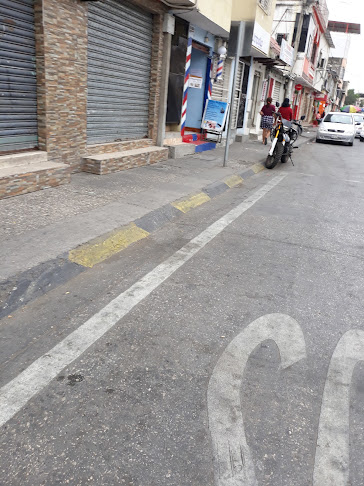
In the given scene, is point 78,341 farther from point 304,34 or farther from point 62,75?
point 304,34

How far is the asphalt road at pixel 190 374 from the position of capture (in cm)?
202

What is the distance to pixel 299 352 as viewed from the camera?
2.99 m

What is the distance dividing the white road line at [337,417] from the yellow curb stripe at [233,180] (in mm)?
5818

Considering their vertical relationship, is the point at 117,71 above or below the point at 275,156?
above

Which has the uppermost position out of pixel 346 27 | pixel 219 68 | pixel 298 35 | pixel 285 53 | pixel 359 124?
pixel 346 27

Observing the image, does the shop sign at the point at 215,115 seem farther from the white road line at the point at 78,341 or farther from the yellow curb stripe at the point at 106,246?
the white road line at the point at 78,341

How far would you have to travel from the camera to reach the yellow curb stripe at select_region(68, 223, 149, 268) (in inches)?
167

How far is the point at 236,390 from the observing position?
8.38 ft

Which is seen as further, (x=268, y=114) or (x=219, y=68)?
(x=268, y=114)

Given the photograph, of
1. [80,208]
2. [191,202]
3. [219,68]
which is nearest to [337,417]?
[80,208]

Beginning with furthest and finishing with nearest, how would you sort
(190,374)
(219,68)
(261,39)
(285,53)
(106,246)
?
(285,53), (261,39), (219,68), (106,246), (190,374)

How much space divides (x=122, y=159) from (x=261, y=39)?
1051cm

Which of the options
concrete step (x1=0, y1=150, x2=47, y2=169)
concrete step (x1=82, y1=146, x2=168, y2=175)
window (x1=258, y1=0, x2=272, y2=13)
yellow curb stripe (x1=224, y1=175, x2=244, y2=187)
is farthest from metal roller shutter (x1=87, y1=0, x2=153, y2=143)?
window (x1=258, y1=0, x2=272, y2=13)

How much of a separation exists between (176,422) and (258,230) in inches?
152
